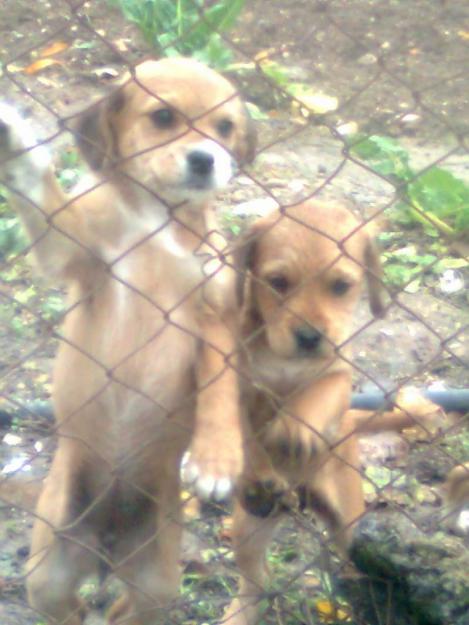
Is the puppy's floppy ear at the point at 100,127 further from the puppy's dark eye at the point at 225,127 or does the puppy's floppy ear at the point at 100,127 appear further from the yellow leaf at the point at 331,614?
the yellow leaf at the point at 331,614

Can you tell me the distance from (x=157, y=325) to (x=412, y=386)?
5.69 feet

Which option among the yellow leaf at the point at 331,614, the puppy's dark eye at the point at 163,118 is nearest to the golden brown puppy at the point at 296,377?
the yellow leaf at the point at 331,614

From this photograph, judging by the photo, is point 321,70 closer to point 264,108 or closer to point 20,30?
point 264,108

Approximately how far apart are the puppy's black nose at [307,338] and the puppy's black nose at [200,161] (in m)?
0.60

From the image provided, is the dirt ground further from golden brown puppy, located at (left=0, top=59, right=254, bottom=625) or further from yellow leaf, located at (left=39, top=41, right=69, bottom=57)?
golden brown puppy, located at (left=0, top=59, right=254, bottom=625)

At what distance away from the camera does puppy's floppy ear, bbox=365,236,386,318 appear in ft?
13.1

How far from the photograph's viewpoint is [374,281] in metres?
4.00

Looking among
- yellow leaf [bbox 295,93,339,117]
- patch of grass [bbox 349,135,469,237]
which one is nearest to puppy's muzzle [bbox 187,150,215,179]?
patch of grass [bbox 349,135,469,237]

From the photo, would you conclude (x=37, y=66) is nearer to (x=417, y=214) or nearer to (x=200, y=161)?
(x=417, y=214)

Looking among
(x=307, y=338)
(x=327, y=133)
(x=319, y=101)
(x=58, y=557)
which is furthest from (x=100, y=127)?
(x=319, y=101)

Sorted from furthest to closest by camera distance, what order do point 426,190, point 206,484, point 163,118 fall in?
point 426,190
point 163,118
point 206,484

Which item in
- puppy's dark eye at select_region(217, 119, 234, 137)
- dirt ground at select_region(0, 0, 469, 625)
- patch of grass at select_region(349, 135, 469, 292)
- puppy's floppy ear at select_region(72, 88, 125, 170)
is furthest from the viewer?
patch of grass at select_region(349, 135, 469, 292)

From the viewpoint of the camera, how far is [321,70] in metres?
7.94

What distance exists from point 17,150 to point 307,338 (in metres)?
1.06
